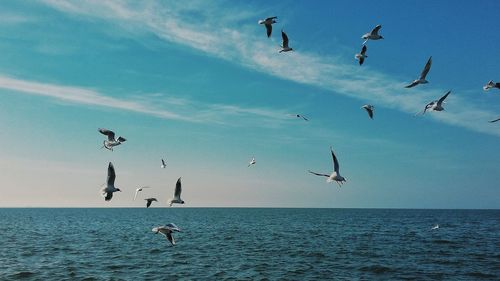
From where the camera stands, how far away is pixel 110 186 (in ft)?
63.1

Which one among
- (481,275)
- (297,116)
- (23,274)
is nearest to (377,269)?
A: (481,275)

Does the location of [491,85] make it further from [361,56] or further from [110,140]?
[110,140]

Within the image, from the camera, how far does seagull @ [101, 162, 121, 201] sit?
1868 cm

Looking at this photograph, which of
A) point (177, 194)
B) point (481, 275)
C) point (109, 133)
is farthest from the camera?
point (481, 275)

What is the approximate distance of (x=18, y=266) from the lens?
3603cm

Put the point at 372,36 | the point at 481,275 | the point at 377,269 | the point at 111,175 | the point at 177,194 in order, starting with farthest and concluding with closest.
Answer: the point at 377,269
the point at 481,275
the point at 372,36
the point at 177,194
the point at 111,175

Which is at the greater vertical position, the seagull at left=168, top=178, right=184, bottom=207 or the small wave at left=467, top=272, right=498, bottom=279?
the seagull at left=168, top=178, right=184, bottom=207

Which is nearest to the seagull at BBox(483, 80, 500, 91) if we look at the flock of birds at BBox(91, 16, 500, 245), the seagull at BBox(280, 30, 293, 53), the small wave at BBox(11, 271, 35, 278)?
the flock of birds at BBox(91, 16, 500, 245)

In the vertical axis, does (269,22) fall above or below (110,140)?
above

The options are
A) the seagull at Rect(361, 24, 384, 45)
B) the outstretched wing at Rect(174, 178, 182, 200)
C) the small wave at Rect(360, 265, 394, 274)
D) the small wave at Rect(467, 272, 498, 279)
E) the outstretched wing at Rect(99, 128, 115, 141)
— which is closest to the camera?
the outstretched wing at Rect(99, 128, 115, 141)

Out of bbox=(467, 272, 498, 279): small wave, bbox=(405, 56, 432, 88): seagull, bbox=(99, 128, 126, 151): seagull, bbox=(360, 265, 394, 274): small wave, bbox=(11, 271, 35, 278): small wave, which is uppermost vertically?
bbox=(405, 56, 432, 88): seagull

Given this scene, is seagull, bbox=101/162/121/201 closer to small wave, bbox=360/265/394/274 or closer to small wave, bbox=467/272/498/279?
small wave, bbox=360/265/394/274

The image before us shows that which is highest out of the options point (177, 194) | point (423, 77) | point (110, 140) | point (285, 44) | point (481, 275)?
point (285, 44)

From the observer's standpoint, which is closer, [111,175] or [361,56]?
[111,175]
